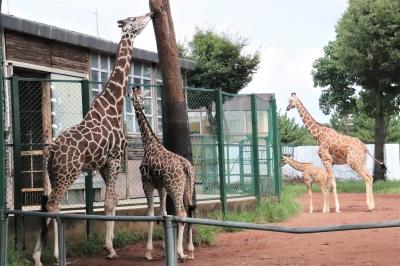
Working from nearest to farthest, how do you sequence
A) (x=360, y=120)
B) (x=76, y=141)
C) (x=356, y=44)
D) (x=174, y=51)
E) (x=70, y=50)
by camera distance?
1. (x=76, y=141)
2. (x=174, y=51)
3. (x=70, y=50)
4. (x=356, y=44)
5. (x=360, y=120)

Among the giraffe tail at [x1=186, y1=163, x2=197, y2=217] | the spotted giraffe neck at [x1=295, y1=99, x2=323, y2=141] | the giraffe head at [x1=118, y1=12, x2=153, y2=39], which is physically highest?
the giraffe head at [x1=118, y1=12, x2=153, y2=39]

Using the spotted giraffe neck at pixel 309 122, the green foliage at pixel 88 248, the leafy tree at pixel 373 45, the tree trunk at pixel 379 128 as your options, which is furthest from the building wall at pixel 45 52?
the tree trunk at pixel 379 128

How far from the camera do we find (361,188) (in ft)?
72.2

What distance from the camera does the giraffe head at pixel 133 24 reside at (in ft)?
29.0

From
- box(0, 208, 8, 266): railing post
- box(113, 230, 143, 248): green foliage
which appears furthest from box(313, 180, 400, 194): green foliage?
box(0, 208, 8, 266): railing post

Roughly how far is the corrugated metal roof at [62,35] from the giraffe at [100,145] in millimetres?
3636

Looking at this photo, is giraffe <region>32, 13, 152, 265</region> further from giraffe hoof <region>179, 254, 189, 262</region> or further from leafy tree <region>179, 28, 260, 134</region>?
leafy tree <region>179, 28, 260, 134</region>

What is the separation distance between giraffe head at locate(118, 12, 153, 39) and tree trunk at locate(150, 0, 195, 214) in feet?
0.49

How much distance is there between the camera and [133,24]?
8867 millimetres

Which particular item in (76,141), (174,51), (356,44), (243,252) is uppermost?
(356,44)

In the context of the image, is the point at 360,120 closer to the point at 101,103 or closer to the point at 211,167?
the point at 211,167

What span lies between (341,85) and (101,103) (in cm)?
2276

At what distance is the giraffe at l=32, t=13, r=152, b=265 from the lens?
25.2 feet

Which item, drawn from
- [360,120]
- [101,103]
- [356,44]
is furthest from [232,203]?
[360,120]
